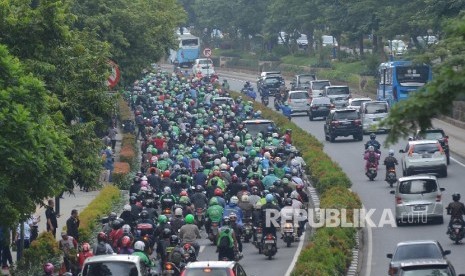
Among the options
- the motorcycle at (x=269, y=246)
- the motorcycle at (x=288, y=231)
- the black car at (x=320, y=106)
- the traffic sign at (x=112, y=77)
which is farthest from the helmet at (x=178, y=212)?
the black car at (x=320, y=106)

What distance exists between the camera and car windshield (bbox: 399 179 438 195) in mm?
35031

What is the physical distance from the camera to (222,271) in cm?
2231

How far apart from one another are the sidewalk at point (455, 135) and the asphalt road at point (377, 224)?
1.94 metres

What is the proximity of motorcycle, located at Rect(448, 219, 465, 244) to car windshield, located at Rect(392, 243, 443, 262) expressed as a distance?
5816 mm

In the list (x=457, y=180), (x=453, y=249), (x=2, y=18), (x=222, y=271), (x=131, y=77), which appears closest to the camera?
(x=222, y=271)

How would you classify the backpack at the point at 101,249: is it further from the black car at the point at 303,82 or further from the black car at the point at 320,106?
the black car at the point at 303,82

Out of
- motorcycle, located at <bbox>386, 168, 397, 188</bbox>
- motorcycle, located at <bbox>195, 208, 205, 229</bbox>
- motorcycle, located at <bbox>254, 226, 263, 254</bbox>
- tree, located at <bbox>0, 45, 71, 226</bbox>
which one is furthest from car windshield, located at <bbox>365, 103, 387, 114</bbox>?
tree, located at <bbox>0, 45, 71, 226</bbox>

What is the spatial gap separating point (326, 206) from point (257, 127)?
19.0 meters

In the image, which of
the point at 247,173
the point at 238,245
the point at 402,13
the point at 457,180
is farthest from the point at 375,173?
the point at 402,13

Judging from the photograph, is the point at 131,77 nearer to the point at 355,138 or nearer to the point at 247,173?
the point at 355,138

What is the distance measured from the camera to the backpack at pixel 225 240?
2790 centimetres

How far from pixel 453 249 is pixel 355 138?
Answer: 2704 cm

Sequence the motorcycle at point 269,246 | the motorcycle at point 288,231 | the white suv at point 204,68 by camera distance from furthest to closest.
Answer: the white suv at point 204,68 < the motorcycle at point 288,231 < the motorcycle at point 269,246

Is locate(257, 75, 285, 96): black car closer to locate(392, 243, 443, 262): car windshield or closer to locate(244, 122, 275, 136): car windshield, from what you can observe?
locate(244, 122, 275, 136): car windshield
